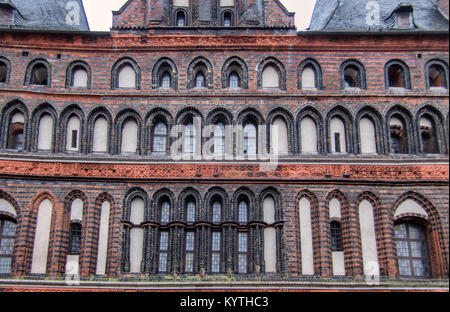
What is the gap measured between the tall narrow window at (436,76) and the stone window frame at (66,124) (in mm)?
9795

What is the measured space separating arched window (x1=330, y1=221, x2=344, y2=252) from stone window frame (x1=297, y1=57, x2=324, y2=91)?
3.88m

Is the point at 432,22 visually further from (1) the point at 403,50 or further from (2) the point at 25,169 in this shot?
(2) the point at 25,169

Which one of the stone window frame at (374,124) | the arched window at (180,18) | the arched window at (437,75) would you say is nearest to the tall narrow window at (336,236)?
the stone window frame at (374,124)

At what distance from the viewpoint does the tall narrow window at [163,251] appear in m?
14.7

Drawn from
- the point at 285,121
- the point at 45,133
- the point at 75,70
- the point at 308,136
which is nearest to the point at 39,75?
the point at 75,70

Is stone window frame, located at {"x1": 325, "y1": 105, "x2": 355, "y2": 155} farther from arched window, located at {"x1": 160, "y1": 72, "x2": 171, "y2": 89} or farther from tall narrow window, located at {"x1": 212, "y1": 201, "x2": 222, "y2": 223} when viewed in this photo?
arched window, located at {"x1": 160, "y1": 72, "x2": 171, "y2": 89}

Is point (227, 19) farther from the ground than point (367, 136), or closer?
farther from the ground

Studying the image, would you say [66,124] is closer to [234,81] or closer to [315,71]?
[234,81]

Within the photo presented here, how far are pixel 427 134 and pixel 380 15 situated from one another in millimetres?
4047

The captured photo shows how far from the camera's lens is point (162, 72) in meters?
16.5

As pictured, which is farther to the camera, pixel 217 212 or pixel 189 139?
pixel 189 139

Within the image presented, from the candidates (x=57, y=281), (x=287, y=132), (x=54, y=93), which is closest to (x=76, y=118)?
(x=54, y=93)

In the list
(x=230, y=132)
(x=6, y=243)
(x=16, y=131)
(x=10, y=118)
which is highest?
(x=10, y=118)

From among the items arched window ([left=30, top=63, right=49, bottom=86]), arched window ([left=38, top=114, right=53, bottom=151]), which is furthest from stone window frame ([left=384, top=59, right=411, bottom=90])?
arched window ([left=30, top=63, right=49, bottom=86])
